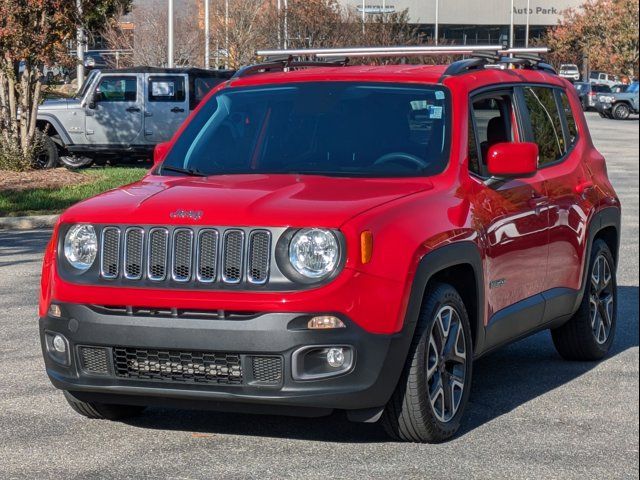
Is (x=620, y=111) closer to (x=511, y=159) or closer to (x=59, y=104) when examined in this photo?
(x=59, y=104)

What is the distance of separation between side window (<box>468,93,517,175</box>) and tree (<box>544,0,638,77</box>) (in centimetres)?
6103

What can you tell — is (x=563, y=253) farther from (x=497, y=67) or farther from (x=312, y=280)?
(x=312, y=280)

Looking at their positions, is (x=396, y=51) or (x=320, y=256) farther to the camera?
(x=396, y=51)

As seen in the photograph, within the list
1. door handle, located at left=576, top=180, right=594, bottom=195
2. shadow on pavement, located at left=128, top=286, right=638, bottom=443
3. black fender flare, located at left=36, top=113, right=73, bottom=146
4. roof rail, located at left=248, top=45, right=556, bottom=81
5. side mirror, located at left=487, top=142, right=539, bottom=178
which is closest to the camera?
shadow on pavement, located at left=128, top=286, right=638, bottom=443

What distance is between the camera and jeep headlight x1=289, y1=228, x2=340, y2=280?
585 cm

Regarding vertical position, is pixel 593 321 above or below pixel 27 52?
below

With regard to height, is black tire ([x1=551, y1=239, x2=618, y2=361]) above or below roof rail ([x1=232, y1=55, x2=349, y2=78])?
below

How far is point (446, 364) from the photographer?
6531 mm

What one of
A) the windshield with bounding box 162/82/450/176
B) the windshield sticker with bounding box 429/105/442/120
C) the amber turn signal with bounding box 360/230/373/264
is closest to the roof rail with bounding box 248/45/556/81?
the windshield sticker with bounding box 429/105/442/120

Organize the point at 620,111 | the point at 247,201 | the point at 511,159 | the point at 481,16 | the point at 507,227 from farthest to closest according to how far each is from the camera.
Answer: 1. the point at 481,16
2. the point at 620,111
3. the point at 507,227
4. the point at 511,159
5. the point at 247,201

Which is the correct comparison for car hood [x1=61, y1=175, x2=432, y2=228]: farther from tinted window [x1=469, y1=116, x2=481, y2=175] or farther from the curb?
the curb

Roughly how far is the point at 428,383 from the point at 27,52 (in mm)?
16167

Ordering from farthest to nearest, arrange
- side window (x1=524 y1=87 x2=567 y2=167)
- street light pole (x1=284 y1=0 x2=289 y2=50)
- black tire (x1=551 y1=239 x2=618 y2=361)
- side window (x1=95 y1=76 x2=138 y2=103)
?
street light pole (x1=284 y1=0 x2=289 y2=50) → side window (x1=95 y1=76 x2=138 y2=103) → black tire (x1=551 y1=239 x2=618 y2=361) → side window (x1=524 y1=87 x2=567 y2=167)

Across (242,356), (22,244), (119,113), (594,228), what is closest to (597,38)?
(119,113)
